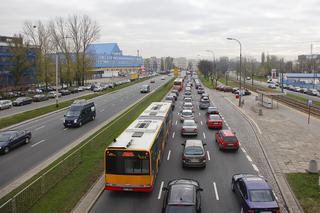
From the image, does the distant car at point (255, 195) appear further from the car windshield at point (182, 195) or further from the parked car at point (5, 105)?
the parked car at point (5, 105)

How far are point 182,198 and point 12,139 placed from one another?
16.6 metres

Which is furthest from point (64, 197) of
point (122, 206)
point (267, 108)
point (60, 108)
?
point (267, 108)

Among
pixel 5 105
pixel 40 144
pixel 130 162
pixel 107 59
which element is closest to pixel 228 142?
pixel 130 162

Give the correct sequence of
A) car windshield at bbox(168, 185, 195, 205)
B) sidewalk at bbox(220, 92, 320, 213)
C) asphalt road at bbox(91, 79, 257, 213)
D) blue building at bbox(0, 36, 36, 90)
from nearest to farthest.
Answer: car windshield at bbox(168, 185, 195, 205), asphalt road at bbox(91, 79, 257, 213), sidewalk at bbox(220, 92, 320, 213), blue building at bbox(0, 36, 36, 90)

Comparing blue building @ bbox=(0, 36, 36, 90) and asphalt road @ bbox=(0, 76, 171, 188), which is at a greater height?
blue building @ bbox=(0, 36, 36, 90)

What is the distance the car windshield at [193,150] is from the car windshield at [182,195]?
6036mm

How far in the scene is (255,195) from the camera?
13.8m

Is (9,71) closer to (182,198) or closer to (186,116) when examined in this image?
(186,116)

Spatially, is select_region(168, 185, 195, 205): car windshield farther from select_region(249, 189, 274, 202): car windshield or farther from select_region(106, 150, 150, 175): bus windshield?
select_region(249, 189, 274, 202): car windshield

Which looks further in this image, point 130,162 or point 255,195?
point 130,162

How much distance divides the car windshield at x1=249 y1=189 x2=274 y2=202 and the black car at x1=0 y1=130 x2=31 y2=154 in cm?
1769

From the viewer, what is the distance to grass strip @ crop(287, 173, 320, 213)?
1434 centimetres

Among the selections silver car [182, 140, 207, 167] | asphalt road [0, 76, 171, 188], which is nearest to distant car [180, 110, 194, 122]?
asphalt road [0, 76, 171, 188]

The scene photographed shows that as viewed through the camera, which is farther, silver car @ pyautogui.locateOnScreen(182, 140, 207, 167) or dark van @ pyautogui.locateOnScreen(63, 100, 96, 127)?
dark van @ pyautogui.locateOnScreen(63, 100, 96, 127)
